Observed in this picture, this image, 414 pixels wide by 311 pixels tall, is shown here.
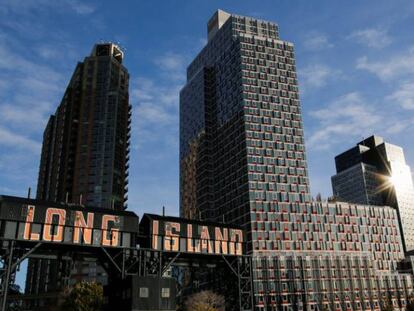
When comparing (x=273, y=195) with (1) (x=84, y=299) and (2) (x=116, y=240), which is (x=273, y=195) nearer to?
(1) (x=84, y=299)

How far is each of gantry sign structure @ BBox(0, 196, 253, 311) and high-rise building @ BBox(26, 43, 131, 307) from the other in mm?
71814

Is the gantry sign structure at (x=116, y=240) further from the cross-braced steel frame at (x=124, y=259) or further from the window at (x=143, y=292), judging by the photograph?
the window at (x=143, y=292)

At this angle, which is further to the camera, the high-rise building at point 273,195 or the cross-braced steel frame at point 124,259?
the high-rise building at point 273,195

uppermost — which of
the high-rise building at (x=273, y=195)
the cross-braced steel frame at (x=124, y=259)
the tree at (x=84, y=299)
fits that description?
the high-rise building at (x=273, y=195)

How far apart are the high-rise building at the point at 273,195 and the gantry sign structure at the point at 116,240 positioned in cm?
5214

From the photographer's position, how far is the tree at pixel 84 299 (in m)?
72.6

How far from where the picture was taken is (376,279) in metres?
127

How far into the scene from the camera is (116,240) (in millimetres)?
56781

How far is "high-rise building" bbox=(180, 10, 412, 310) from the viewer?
118 m

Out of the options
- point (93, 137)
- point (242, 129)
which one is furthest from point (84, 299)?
point (93, 137)

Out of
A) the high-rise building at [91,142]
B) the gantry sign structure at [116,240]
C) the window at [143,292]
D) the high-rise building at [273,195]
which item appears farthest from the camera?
the high-rise building at [91,142]

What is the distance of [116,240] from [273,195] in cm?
7736

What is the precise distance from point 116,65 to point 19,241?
11774 centimetres

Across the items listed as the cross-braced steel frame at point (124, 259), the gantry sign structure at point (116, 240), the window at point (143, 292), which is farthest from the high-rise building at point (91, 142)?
the window at point (143, 292)
